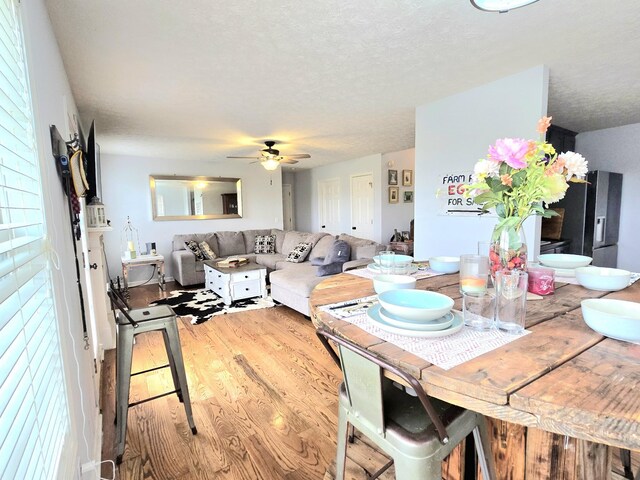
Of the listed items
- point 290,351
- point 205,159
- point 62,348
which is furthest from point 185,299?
point 62,348

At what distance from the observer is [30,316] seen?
0.77m

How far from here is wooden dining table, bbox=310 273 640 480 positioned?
66cm

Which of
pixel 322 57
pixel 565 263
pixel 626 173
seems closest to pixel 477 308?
pixel 565 263

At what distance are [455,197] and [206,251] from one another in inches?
164

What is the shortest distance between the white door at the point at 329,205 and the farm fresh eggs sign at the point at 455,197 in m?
4.35

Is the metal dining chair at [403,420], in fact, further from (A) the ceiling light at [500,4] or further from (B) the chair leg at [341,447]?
(A) the ceiling light at [500,4]

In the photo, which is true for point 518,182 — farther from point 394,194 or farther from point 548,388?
point 394,194

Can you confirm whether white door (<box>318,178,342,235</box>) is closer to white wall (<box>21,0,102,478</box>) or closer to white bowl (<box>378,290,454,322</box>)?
white wall (<box>21,0,102,478</box>)

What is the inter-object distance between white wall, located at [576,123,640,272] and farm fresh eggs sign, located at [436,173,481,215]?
275 centimetres

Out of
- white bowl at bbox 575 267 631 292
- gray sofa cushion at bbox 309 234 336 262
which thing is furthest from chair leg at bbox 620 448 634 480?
gray sofa cushion at bbox 309 234 336 262

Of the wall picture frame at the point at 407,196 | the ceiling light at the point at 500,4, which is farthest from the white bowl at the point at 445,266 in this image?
the wall picture frame at the point at 407,196

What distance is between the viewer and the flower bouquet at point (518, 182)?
43.1 inches

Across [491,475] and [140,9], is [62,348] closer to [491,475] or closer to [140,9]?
[491,475]

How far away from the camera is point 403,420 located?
100 cm
